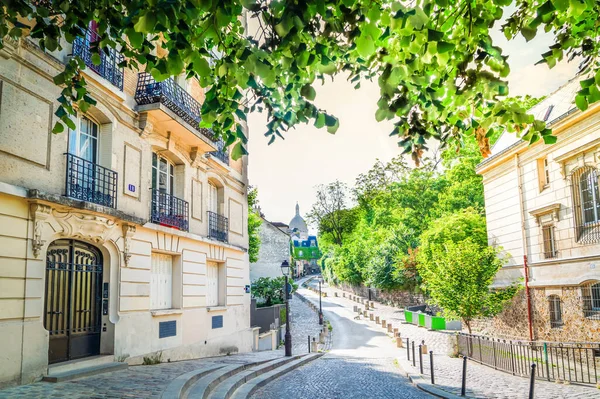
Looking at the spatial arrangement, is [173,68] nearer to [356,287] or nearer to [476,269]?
[476,269]

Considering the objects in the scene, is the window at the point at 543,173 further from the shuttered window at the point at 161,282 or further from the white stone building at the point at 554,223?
the shuttered window at the point at 161,282

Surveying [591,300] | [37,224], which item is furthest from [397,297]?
[37,224]

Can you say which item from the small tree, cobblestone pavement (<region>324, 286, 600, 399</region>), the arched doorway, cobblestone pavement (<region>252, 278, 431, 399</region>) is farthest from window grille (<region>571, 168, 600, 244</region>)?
the arched doorway

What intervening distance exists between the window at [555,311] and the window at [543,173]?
161 inches

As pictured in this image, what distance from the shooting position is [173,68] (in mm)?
4395

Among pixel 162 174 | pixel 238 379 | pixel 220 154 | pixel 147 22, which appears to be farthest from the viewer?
pixel 220 154

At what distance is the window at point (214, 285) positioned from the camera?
1730 cm

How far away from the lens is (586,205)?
1666 centimetres

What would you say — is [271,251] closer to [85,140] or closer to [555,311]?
[555,311]

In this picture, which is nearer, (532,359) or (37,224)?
(37,224)

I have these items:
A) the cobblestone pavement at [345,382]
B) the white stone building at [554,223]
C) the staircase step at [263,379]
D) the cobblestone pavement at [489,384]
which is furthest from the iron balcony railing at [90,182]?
the white stone building at [554,223]

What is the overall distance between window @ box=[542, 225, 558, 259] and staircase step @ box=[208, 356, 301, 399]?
10.8m

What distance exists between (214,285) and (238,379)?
6.75 meters

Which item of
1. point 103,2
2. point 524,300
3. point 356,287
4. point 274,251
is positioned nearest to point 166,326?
point 103,2
